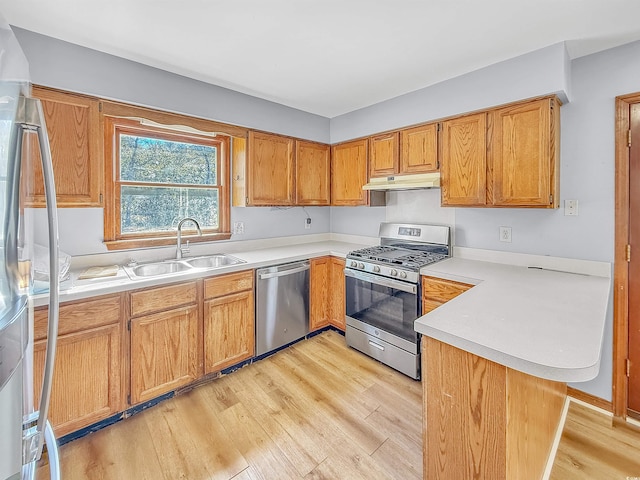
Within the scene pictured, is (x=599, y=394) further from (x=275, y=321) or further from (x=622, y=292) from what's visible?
(x=275, y=321)

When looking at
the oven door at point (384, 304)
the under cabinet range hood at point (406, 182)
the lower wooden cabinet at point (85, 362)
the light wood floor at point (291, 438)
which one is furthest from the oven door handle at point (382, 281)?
the lower wooden cabinet at point (85, 362)

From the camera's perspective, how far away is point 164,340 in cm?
209

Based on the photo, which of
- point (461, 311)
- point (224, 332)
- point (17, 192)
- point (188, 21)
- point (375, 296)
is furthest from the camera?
point (375, 296)

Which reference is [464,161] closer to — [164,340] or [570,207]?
[570,207]

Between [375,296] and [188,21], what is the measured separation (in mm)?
2326

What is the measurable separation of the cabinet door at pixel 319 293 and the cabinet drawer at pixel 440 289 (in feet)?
3.61

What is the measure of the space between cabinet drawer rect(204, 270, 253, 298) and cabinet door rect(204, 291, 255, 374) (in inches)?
1.7

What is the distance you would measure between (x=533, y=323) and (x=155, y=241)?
2.64m

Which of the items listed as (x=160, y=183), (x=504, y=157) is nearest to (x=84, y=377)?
(x=160, y=183)

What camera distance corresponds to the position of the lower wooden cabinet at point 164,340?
1966 millimetres

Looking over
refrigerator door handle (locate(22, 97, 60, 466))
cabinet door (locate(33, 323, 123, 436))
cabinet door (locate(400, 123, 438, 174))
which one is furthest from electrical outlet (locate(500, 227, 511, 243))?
cabinet door (locate(33, 323, 123, 436))

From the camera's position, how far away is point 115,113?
210cm

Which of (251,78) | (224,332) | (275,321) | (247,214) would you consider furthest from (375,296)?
(251,78)

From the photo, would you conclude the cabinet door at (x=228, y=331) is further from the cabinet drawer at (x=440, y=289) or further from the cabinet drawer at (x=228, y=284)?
the cabinet drawer at (x=440, y=289)
